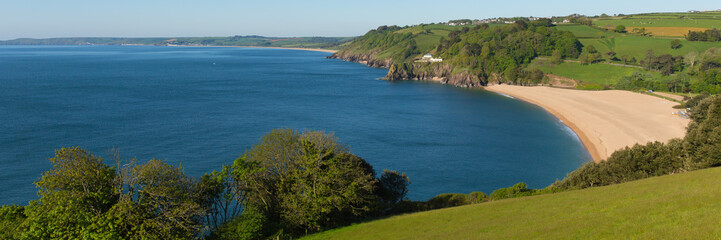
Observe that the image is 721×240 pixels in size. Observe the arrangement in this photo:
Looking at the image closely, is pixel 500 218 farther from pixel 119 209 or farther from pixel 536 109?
pixel 536 109

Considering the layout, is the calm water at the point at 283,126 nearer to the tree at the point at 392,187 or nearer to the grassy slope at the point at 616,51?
the tree at the point at 392,187

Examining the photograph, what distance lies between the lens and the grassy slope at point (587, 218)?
727 inches

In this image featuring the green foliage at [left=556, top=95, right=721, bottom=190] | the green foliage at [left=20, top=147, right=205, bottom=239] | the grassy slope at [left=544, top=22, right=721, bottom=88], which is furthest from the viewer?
→ the grassy slope at [left=544, top=22, right=721, bottom=88]

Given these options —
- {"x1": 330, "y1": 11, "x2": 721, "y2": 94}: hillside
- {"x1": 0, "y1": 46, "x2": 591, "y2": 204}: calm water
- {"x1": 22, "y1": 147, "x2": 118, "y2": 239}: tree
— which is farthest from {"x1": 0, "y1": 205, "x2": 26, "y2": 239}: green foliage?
{"x1": 330, "y1": 11, "x2": 721, "y2": 94}: hillside

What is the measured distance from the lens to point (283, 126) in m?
83.6

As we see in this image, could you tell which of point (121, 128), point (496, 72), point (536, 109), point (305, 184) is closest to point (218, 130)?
point (121, 128)

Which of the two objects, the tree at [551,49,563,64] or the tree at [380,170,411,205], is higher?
the tree at [551,49,563,64]

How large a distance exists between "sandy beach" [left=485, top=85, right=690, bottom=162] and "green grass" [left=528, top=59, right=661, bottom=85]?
17139mm

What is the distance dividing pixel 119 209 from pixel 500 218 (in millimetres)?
24071

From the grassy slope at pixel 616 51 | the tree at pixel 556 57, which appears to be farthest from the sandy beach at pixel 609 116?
the tree at pixel 556 57

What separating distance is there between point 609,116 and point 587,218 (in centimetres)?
7906

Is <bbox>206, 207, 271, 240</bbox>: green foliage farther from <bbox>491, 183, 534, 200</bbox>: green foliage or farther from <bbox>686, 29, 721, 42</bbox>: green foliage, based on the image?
<bbox>686, 29, 721, 42</bbox>: green foliage

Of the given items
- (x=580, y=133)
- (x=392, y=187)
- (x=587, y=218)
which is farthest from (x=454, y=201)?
(x=580, y=133)

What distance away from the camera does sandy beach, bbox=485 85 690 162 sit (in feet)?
233
